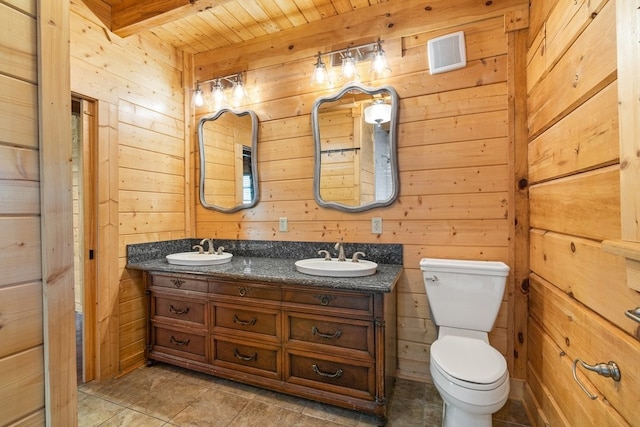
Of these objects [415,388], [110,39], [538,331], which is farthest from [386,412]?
[110,39]

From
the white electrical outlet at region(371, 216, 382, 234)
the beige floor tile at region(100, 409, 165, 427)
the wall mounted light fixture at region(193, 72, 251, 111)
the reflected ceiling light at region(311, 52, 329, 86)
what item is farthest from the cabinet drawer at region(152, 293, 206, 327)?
the reflected ceiling light at region(311, 52, 329, 86)

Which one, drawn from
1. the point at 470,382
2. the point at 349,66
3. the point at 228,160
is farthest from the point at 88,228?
the point at 470,382

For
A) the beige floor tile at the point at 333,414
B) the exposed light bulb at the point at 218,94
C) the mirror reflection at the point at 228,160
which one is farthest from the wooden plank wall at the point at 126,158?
the beige floor tile at the point at 333,414

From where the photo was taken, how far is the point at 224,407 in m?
1.79

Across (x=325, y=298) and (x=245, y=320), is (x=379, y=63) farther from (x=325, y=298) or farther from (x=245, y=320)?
(x=245, y=320)

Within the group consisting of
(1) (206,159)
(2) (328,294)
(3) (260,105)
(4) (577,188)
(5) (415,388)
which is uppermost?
(3) (260,105)

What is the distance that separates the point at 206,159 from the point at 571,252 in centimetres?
264

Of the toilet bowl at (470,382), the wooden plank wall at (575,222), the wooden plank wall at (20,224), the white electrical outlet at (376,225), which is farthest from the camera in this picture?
the white electrical outlet at (376,225)

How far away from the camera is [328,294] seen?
1.70 metres

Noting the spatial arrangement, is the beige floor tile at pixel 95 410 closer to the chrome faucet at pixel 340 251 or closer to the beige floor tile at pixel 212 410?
the beige floor tile at pixel 212 410

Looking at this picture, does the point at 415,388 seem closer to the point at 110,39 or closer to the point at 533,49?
the point at 533,49

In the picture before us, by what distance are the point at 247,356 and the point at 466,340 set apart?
1336mm

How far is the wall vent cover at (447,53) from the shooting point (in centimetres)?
192

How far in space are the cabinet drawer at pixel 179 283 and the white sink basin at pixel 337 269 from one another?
0.69 meters
